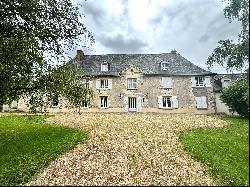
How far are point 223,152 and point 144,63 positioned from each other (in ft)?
115

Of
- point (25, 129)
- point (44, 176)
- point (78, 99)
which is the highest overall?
point (78, 99)

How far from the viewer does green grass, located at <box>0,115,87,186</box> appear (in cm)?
1304

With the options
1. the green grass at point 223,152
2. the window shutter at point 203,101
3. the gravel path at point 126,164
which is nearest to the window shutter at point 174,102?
the window shutter at point 203,101

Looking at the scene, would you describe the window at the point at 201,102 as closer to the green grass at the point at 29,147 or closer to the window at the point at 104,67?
the window at the point at 104,67

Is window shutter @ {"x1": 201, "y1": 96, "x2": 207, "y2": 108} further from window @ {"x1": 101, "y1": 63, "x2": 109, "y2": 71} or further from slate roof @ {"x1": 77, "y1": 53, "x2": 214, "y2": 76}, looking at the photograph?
window @ {"x1": 101, "y1": 63, "x2": 109, "y2": 71}

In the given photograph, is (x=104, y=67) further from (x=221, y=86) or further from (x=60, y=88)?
(x=60, y=88)

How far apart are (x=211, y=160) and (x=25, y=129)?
13849 millimetres

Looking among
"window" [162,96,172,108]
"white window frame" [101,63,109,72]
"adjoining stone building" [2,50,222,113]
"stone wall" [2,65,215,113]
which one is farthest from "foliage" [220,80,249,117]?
"white window frame" [101,63,109,72]

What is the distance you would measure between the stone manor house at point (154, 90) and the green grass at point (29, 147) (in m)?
22.8

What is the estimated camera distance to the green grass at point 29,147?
42.8 feet

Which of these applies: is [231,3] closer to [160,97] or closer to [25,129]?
[25,129]

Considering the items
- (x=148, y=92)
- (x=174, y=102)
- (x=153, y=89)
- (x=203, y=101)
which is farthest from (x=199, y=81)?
(x=148, y=92)

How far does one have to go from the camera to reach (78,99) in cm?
1827

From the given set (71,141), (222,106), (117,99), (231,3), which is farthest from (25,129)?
(222,106)
